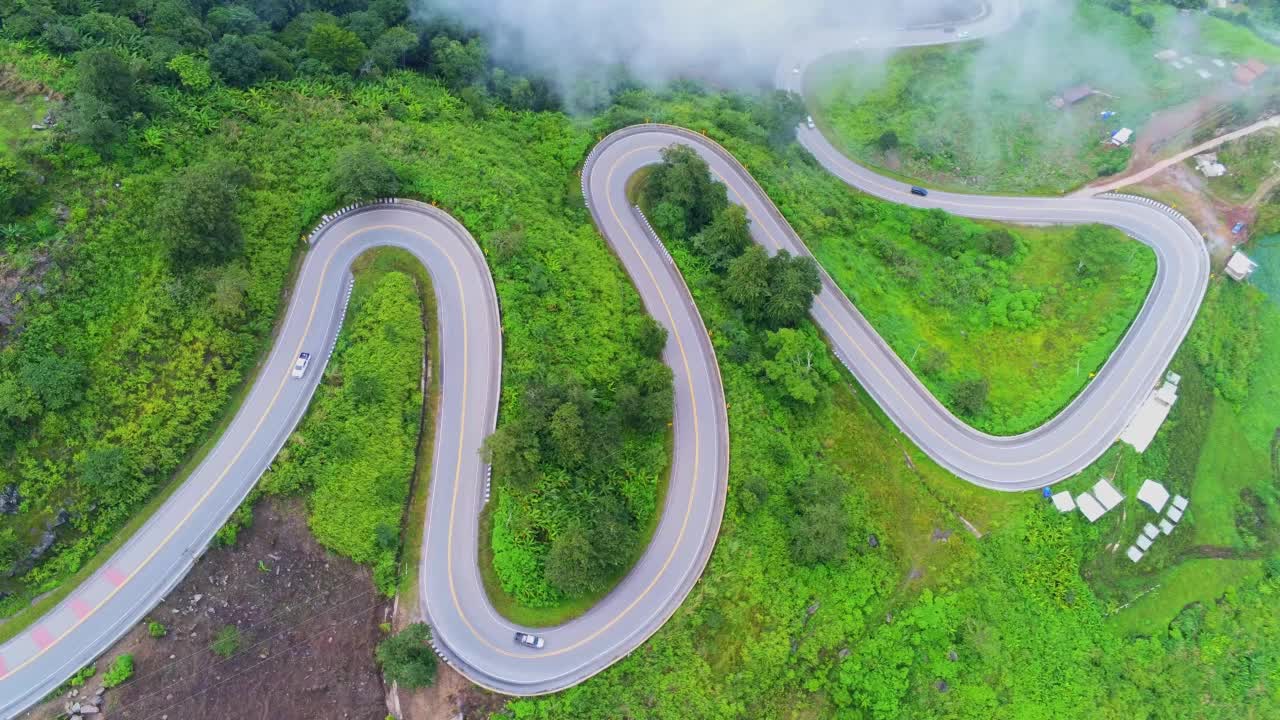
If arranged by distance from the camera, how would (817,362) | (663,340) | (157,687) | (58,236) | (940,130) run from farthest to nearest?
(940,130), (817,362), (663,340), (58,236), (157,687)

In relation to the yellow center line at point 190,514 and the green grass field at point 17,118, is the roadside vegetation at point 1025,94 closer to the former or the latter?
the yellow center line at point 190,514

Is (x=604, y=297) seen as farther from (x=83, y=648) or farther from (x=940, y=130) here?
(x=940, y=130)

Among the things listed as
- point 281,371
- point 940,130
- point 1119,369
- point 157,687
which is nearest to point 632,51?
point 940,130

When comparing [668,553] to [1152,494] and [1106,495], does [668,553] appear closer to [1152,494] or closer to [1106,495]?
[1106,495]

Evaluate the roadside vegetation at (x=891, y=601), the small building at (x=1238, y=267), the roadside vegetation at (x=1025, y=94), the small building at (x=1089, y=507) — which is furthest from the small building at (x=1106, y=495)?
the roadside vegetation at (x=1025, y=94)

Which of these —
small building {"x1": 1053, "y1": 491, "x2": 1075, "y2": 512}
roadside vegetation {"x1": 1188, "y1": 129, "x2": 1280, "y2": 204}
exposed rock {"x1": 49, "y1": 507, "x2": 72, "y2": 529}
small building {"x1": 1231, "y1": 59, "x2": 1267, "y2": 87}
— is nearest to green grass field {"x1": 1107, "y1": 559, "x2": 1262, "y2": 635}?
small building {"x1": 1053, "y1": 491, "x2": 1075, "y2": 512}

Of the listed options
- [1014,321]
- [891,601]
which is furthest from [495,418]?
[1014,321]

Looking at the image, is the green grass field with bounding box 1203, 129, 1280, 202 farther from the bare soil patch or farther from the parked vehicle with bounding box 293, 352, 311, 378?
the bare soil patch
